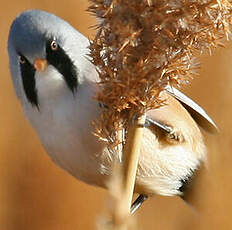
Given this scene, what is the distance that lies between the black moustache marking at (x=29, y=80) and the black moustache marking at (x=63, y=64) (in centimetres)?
6

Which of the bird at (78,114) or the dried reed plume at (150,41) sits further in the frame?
the bird at (78,114)

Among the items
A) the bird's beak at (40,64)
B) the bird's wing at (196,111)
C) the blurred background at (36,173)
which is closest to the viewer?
the bird's beak at (40,64)

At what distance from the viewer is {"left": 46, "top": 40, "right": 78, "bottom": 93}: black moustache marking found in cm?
179

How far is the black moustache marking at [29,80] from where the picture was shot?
1.82 metres

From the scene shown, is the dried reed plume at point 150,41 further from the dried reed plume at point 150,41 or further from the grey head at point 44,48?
the grey head at point 44,48

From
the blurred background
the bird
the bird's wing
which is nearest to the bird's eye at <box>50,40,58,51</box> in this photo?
the bird

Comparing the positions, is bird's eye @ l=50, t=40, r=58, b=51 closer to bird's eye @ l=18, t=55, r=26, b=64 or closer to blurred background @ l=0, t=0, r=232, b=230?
bird's eye @ l=18, t=55, r=26, b=64

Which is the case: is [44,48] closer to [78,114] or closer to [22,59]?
[22,59]

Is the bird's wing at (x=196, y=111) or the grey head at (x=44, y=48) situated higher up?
the grey head at (x=44, y=48)

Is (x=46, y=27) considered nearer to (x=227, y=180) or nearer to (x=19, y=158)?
(x=227, y=180)

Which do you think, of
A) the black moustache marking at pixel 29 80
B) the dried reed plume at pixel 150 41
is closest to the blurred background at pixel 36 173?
the black moustache marking at pixel 29 80

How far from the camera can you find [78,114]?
6.32ft

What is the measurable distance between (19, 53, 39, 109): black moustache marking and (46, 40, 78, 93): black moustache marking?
0.19ft

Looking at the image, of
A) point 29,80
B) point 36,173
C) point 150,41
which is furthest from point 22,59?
point 36,173
